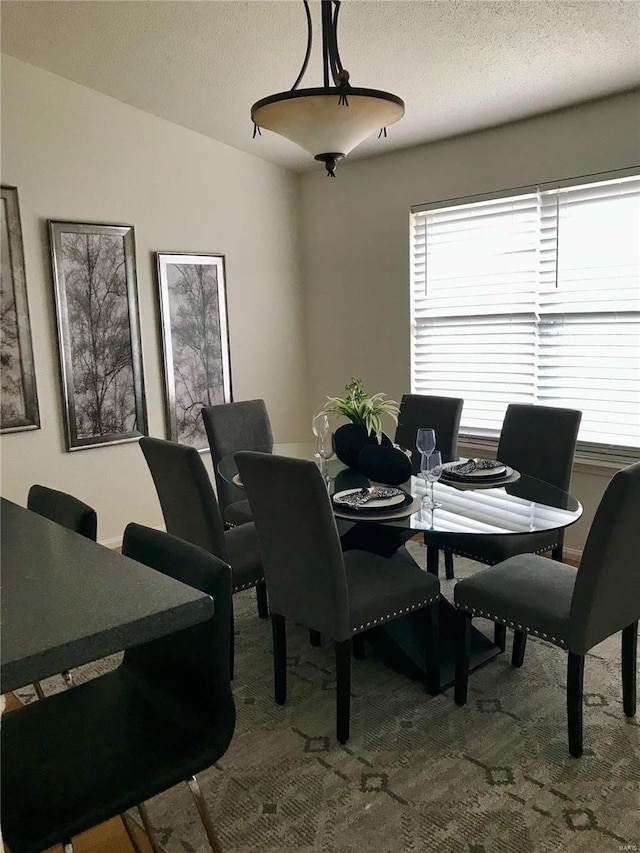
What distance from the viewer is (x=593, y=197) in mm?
3756

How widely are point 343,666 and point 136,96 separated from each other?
3500 mm

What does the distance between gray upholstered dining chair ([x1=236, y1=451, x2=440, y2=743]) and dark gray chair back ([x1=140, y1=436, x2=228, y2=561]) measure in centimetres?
21

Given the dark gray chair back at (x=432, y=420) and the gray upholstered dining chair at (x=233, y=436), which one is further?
the dark gray chair back at (x=432, y=420)

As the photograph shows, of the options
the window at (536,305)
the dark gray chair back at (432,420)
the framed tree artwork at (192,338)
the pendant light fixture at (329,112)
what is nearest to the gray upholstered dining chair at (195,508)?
the dark gray chair back at (432,420)

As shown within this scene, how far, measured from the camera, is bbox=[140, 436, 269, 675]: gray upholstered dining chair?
2.56 m

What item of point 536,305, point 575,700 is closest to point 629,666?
point 575,700

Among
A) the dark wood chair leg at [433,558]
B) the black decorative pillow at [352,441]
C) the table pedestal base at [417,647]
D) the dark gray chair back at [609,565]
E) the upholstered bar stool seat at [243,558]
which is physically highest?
the black decorative pillow at [352,441]

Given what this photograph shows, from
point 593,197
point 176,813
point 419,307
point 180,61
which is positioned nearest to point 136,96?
point 180,61

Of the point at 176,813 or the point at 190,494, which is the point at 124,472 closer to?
the point at 190,494

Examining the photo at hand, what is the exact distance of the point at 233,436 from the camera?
12.1 ft

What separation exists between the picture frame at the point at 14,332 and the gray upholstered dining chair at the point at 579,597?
2697mm

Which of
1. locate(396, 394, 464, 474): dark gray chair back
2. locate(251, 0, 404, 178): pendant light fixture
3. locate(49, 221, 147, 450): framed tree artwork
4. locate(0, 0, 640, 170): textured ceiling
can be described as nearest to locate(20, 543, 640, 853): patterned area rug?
locate(396, 394, 464, 474): dark gray chair back

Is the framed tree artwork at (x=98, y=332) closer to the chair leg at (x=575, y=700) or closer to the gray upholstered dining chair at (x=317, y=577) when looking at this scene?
the gray upholstered dining chair at (x=317, y=577)

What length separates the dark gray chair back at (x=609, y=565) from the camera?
79.0 inches
